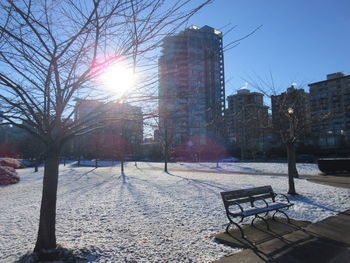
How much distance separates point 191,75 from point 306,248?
133 inches

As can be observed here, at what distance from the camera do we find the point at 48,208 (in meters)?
3.94

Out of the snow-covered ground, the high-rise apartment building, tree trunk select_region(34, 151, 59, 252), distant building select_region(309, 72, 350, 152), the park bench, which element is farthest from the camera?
distant building select_region(309, 72, 350, 152)

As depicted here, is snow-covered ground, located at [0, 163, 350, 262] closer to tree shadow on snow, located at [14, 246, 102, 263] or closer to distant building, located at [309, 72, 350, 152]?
tree shadow on snow, located at [14, 246, 102, 263]

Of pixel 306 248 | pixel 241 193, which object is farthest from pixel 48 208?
pixel 306 248

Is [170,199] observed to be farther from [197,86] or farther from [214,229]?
[197,86]

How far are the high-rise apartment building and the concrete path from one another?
217cm

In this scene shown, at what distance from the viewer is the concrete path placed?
374 cm

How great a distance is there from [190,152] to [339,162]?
37.9 m

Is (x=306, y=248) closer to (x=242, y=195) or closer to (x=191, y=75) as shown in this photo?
(x=242, y=195)

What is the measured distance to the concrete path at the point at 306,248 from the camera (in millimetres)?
3736

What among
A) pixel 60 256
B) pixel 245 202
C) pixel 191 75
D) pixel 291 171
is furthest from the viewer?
pixel 291 171


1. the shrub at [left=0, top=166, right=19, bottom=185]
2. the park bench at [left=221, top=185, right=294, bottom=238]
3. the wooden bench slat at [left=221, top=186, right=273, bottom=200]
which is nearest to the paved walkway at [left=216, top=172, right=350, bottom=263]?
the park bench at [left=221, top=185, right=294, bottom=238]

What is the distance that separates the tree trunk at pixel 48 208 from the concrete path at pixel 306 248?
2584mm

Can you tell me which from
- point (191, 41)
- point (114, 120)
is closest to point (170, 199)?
point (114, 120)
